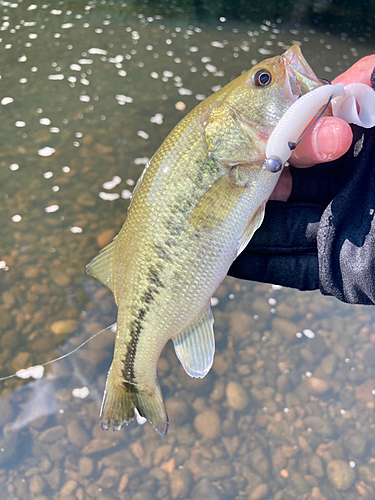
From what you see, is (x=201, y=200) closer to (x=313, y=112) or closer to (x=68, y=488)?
(x=313, y=112)

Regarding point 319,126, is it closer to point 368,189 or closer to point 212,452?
point 368,189

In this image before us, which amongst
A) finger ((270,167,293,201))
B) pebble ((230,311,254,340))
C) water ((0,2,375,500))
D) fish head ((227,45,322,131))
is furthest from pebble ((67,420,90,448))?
fish head ((227,45,322,131))

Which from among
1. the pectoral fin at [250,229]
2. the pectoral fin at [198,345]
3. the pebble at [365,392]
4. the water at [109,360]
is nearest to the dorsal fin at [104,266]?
the pectoral fin at [198,345]

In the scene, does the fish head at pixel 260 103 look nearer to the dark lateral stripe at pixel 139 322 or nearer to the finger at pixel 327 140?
the finger at pixel 327 140

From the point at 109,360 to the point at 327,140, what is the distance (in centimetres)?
214

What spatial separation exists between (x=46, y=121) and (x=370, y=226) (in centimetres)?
392

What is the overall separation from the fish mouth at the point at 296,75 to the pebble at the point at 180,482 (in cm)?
225

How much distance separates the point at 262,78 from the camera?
1.60 m

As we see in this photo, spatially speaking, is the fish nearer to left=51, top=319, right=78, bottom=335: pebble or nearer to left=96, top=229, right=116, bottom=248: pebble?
left=51, top=319, right=78, bottom=335: pebble

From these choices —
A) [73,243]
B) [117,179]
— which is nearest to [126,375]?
[73,243]

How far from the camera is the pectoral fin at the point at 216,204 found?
1589 mm

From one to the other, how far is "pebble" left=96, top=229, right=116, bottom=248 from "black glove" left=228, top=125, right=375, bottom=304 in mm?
1736

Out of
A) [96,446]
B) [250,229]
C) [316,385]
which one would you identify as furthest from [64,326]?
[250,229]

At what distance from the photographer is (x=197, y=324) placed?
1.78 metres
